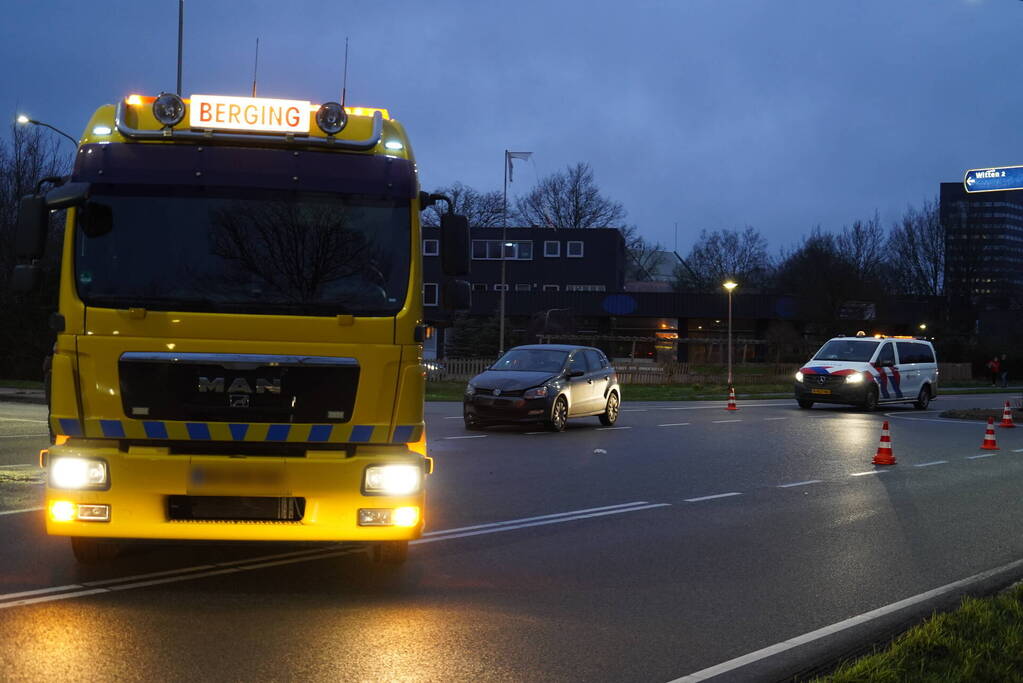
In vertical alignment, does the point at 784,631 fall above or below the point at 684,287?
below

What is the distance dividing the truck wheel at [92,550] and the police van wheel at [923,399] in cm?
2760

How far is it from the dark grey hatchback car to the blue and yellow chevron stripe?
1235cm

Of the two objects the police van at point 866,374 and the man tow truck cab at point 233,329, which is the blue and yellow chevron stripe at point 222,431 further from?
the police van at point 866,374

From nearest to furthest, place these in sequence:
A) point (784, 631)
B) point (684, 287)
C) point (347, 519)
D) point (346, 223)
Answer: point (784, 631), point (347, 519), point (346, 223), point (684, 287)

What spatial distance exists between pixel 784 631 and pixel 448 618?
73.2 inches

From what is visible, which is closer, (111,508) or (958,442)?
(111,508)

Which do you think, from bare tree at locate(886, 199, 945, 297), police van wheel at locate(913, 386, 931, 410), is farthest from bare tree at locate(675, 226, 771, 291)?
police van wheel at locate(913, 386, 931, 410)

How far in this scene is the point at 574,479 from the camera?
1275 centimetres

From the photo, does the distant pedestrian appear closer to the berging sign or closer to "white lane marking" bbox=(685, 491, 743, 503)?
"white lane marking" bbox=(685, 491, 743, 503)

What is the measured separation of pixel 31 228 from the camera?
22.7 feet

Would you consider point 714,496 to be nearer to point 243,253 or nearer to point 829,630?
point 829,630

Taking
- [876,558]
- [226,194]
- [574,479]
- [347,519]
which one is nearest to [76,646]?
[347,519]

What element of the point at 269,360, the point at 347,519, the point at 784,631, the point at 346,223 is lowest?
the point at 784,631

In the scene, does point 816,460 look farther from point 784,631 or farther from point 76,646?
point 76,646
